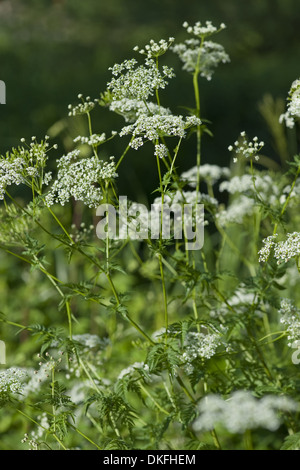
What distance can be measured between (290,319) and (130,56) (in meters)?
8.69

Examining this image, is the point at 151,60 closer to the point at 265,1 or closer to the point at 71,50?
the point at 71,50

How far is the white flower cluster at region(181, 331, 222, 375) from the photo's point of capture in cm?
216

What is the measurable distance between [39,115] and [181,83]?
2285 mm

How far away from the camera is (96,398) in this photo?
2094mm

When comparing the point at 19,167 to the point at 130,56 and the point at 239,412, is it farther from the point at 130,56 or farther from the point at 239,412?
the point at 130,56

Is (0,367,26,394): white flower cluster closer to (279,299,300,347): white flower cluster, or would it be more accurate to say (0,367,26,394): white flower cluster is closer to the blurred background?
(279,299,300,347): white flower cluster

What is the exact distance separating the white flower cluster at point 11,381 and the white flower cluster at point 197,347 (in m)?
0.55

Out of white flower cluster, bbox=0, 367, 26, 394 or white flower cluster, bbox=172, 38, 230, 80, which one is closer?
white flower cluster, bbox=0, 367, 26, 394

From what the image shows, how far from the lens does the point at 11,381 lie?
6.81 feet

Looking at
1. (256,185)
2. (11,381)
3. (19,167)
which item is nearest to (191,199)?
(256,185)

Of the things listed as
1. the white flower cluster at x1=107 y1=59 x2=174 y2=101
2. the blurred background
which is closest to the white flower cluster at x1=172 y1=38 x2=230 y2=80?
the white flower cluster at x1=107 y1=59 x2=174 y2=101

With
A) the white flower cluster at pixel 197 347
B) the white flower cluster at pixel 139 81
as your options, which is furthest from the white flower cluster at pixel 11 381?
the white flower cluster at pixel 139 81

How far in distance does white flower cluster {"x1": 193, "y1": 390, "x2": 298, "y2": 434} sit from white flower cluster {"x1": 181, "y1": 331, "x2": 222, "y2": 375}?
0.16 meters
